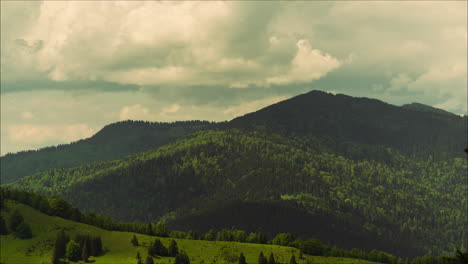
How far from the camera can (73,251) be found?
601 ft

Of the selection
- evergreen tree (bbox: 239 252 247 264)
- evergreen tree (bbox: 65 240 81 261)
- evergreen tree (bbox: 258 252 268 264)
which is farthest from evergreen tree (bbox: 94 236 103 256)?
evergreen tree (bbox: 258 252 268 264)

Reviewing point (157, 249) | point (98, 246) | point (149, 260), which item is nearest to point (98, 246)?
point (98, 246)

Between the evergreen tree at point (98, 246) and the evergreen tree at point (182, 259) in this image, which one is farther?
the evergreen tree at point (98, 246)

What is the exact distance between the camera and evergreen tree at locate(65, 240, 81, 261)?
18288cm

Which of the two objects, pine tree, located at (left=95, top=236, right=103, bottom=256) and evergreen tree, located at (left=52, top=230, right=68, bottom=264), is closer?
evergreen tree, located at (left=52, top=230, right=68, bottom=264)

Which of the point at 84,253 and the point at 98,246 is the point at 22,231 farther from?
the point at 98,246

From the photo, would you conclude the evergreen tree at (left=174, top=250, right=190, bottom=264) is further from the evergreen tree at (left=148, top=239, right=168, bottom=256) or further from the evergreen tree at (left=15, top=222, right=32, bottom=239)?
the evergreen tree at (left=15, top=222, right=32, bottom=239)

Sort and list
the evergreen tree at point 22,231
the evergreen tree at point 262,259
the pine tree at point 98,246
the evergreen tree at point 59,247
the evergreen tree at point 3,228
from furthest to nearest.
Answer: the evergreen tree at point 22,231 < the evergreen tree at point 3,228 < the evergreen tree at point 262,259 < the pine tree at point 98,246 < the evergreen tree at point 59,247

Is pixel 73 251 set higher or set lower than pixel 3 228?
lower

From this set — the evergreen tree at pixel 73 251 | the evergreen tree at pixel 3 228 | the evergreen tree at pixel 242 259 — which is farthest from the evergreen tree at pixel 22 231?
the evergreen tree at pixel 242 259

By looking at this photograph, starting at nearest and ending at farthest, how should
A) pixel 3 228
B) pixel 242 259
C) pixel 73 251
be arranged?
pixel 73 251 < pixel 242 259 < pixel 3 228

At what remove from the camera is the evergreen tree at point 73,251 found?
7200 inches

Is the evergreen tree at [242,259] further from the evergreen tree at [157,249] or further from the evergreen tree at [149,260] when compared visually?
the evergreen tree at [149,260]

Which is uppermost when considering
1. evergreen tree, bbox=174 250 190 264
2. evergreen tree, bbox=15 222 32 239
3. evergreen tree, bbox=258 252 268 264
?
evergreen tree, bbox=15 222 32 239
